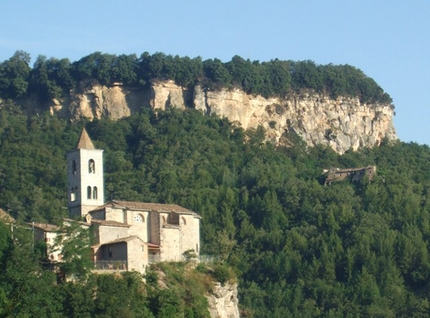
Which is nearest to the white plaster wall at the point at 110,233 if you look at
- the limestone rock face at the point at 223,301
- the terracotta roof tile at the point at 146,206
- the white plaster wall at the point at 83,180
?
the terracotta roof tile at the point at 146,206

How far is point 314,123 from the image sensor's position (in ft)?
382

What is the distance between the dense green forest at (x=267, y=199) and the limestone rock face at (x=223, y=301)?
2217mm

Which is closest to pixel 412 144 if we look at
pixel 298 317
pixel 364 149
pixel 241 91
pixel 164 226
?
pixel 364 149

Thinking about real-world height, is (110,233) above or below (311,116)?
below

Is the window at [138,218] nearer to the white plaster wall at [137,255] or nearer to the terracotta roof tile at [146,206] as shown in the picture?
the terracotta roof tile at [146,206]

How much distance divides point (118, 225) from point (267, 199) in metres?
27.3

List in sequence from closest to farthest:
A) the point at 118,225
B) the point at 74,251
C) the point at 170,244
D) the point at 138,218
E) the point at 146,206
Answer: the point at 74,251 → the point at 118,225 → the point at 170,244 → the point at 138,218 → the point at 146,206

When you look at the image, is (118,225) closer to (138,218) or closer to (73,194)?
(138,218)

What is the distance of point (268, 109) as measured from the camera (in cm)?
11469

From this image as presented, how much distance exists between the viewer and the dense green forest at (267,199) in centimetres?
8400

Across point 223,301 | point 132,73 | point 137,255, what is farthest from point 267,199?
point 137,255

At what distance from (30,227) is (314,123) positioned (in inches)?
2040

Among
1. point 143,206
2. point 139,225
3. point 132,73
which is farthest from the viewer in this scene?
point 132,73

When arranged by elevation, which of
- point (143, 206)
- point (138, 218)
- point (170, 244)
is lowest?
point (170, 244)
